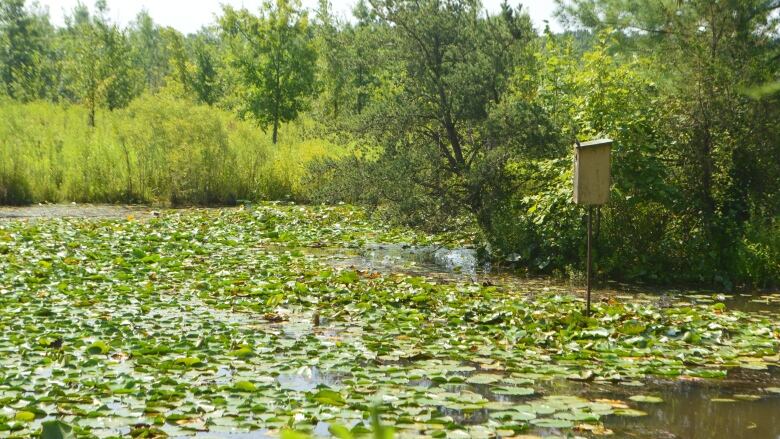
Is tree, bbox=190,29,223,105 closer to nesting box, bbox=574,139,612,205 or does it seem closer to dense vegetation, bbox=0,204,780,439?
dense vegetation, bbox=0,204,780,439

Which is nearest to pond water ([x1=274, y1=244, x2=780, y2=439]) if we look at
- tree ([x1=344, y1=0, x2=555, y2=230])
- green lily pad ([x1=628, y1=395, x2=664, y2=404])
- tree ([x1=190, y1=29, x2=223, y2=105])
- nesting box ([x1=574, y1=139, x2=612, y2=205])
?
green lily pad ([x1=628, y1=395, x2=664, y2=404])

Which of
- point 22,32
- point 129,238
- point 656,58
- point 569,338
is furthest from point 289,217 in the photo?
point 22,32

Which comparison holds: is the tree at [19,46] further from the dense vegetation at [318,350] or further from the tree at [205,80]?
the dense vegetation at [318,350]

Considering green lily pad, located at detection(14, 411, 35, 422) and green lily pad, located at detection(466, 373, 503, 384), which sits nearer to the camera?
green lily pad, located at detection(14, 411, 35, 422)

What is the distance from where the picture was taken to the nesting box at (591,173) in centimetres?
841

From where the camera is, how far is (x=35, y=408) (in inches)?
202

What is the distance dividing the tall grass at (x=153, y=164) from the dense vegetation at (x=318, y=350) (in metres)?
8.00

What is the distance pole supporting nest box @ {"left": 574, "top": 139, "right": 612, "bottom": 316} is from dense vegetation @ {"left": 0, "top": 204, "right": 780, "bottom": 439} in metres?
1.14

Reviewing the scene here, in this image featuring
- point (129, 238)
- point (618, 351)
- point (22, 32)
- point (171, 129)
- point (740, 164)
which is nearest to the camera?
point (618, 351)

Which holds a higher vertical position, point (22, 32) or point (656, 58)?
point (22, 32)

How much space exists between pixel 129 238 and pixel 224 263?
249cm

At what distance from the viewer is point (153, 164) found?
20.2 meters

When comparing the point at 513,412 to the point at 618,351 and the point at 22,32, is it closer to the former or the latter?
the point at 618,351

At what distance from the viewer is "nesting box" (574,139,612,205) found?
841 cm
